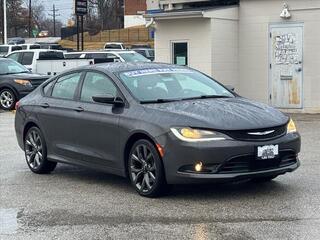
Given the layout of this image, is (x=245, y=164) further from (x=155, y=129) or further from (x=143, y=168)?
(x=143, y=168)

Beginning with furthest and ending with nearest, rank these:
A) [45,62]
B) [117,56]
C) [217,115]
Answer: [117,56] → [45,62] → [217,115]

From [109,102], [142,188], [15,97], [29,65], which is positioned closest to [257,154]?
[142,188]

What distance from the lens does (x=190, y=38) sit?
16797mm

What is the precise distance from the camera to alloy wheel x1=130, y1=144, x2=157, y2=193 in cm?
702

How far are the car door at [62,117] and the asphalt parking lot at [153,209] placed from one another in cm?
40

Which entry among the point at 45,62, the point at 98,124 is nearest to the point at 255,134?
the point at 98,124

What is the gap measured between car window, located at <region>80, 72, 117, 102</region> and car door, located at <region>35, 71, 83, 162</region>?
0.52 feet

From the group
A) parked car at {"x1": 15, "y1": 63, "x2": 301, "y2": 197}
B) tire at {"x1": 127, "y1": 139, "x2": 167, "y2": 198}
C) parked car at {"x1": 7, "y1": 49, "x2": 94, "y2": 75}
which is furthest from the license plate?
parked car at {"x1": 7, "y1": 49, "x2": 94, "y2": 75}

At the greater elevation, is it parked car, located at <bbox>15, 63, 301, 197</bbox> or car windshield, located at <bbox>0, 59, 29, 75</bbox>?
car windshield, located at <bbox>0, 59, 29, 75</bbox>

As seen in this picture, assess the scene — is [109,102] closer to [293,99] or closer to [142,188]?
[142,188]

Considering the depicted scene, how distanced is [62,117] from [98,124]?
82cm

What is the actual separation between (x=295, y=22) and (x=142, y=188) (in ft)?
33.0

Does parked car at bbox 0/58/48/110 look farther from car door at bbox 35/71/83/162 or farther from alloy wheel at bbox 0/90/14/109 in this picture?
car door at bbox 35/71/83/162

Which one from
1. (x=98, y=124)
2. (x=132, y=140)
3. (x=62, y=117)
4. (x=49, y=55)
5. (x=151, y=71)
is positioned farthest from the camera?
(x=49, y=55)
